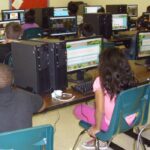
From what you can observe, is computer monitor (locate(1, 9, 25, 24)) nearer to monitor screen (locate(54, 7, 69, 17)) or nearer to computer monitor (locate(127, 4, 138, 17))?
monitor screen (locate(54, 7, 69, 17))

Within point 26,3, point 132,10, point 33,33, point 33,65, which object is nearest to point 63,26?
Result: point 33,33

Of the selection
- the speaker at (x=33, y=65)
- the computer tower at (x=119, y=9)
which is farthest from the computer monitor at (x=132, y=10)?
the speaker at (x=33, y=65)

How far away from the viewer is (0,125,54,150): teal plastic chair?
58.5 inches

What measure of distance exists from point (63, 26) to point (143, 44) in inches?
98.0

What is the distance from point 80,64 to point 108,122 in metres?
0.74

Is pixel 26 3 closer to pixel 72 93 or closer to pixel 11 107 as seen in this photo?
pixel 72 93

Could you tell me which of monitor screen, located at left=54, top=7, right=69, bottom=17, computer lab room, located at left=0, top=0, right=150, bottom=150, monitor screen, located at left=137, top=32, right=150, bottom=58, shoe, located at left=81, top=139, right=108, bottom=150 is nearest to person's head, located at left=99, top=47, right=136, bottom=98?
computer lab room, located at left=0, top=0, right=150, bottom=150

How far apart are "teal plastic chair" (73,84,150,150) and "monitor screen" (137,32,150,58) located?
1.16m

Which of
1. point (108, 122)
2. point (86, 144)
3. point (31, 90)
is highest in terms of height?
point (31, 90)

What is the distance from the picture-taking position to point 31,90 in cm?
267

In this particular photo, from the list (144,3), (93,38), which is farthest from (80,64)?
(144,3)

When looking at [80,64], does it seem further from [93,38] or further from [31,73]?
[31,73]

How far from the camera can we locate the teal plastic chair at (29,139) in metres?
1.49

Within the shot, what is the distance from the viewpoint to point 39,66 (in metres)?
2.59
